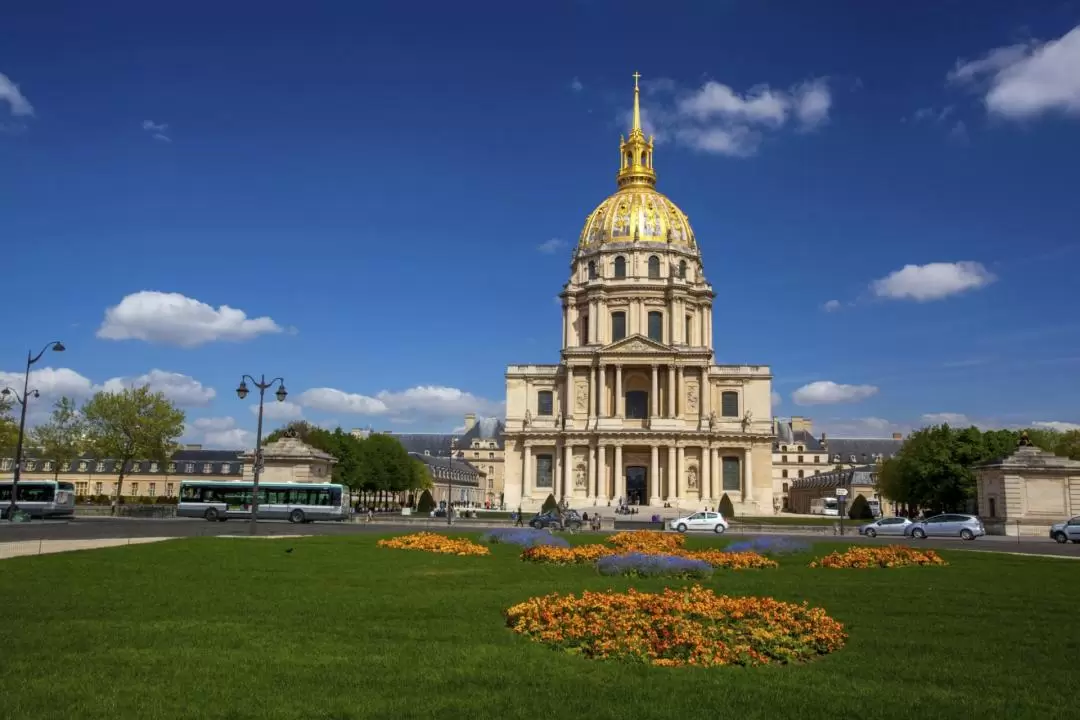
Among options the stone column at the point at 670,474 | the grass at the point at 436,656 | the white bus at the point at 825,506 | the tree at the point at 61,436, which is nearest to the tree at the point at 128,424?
the tree at the point at 61,436

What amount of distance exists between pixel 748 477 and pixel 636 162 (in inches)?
1550

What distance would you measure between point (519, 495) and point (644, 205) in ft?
112

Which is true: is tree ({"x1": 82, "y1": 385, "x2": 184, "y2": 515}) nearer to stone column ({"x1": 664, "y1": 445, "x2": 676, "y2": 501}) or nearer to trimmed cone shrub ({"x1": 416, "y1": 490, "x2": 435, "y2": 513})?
trimmed cone shrub ({"x1": 416, "y1": 490, "x2": 435, "y2": 513})

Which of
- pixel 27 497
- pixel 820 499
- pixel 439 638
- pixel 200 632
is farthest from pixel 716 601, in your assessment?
pixel 820 499

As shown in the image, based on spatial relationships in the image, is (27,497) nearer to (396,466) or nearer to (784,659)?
(396,466)

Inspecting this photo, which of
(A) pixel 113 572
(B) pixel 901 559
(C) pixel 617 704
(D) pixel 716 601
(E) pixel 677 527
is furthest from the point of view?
(E) pixel 677 527

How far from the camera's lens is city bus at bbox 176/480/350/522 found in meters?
51.2

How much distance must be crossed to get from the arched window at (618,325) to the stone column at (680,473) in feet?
46.3

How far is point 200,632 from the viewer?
1177 cm

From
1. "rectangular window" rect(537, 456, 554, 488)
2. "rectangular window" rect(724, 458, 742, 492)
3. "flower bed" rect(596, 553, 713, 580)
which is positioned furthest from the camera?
"rectangular window" rect(537, 456, 554, 488)

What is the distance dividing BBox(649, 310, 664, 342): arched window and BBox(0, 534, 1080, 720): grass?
241ft

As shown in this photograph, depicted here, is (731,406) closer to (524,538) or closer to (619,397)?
(619,397)

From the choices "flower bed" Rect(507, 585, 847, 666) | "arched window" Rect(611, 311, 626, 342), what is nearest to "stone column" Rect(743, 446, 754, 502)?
"arched window" Rect(611, 311, 626, 342)

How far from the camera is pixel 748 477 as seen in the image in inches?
3391
